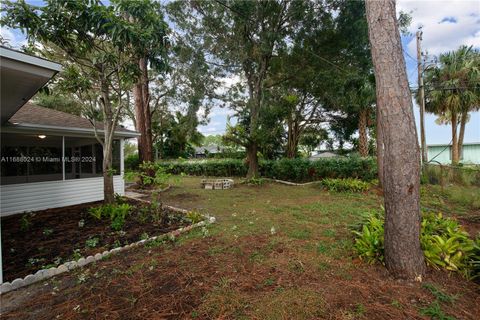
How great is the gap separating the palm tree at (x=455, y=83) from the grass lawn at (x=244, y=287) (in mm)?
12886

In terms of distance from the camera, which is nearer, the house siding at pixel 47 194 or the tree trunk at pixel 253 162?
the house siding at pixel 47 194

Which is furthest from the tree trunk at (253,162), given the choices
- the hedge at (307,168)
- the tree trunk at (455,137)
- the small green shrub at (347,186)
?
the tree trunk at (455,137)

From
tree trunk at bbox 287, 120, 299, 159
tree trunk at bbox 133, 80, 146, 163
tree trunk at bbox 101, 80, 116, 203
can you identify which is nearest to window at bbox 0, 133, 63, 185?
tree trunk at bbox 133, 80, 146, 163

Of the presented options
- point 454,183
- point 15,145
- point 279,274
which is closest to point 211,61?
point 15,145

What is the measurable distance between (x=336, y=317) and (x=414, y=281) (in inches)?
47.7

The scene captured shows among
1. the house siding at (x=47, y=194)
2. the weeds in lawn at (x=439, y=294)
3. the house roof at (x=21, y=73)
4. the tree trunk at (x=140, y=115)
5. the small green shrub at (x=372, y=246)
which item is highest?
the tree trunk at (x=140, y=115)

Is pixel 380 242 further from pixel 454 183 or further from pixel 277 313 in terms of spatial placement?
pixel 454 183

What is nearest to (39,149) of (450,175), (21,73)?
(21,73)

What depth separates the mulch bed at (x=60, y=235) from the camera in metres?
3.16

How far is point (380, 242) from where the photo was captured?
2.90 m

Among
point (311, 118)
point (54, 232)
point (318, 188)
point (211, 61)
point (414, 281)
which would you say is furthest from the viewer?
point (311, 118)

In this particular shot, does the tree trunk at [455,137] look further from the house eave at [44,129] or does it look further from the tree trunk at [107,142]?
the house eave at [44,129]

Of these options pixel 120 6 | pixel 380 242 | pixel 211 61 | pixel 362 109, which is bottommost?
pixel 380 242

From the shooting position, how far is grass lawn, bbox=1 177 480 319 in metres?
2.06
